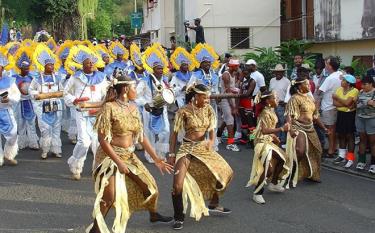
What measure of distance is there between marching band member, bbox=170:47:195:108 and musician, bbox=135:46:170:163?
0.60 m

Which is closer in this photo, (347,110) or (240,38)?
(347,110)

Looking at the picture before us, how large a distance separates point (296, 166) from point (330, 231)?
2112 mm

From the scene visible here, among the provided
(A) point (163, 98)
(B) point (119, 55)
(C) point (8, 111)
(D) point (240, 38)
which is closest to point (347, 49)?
(D) point (240, 38)

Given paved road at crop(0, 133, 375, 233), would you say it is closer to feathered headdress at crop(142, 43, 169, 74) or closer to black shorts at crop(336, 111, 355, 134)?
black shorts at crop(336, 111, 355, 134)

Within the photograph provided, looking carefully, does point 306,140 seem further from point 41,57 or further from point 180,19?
point 180,19

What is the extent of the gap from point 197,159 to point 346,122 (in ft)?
13.6

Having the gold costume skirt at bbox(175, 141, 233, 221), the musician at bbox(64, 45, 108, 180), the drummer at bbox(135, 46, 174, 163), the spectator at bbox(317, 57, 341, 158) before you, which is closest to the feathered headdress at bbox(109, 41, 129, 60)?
the drummer at bbox(135, 46, 174, 163)

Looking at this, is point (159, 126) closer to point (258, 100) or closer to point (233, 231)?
point (258, 100)

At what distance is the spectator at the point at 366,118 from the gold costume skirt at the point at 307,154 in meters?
1.05

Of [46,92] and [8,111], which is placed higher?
[46,92]

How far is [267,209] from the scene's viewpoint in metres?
7.38

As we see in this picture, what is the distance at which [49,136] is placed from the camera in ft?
36.2

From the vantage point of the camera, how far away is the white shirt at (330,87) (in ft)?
34.1

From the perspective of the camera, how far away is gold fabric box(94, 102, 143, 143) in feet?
19.2
